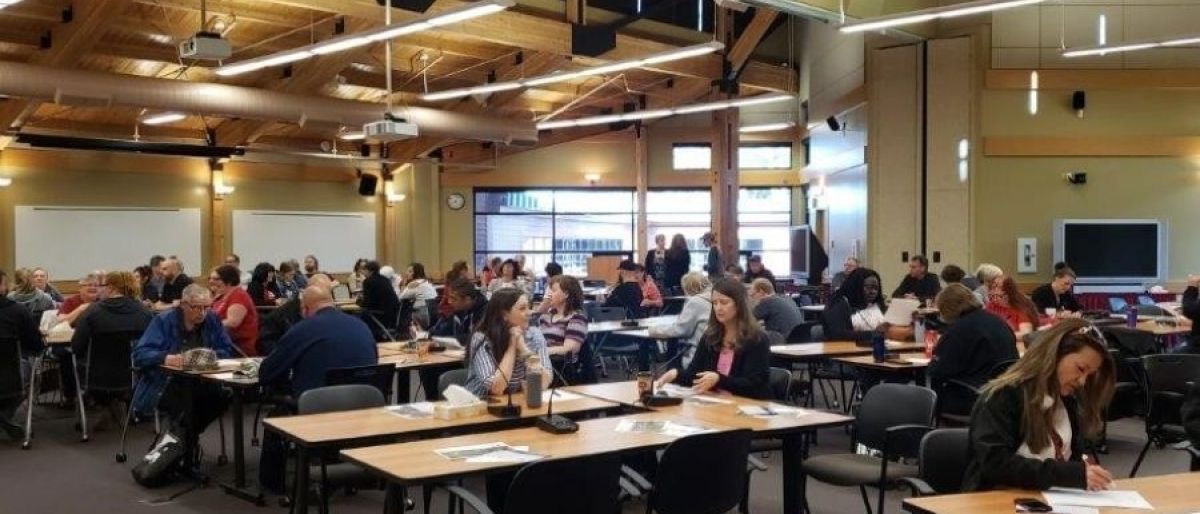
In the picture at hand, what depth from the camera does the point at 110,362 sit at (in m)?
7.41

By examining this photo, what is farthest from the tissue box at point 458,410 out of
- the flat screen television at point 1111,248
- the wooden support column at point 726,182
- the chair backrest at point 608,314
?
the wooden support column at point 726,182

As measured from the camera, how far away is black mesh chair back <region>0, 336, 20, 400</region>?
7.34 metres

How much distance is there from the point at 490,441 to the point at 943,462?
173cm

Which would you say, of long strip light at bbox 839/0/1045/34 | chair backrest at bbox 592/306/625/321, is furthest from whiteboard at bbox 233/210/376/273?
long strip light at bbox 839/0/1045/34

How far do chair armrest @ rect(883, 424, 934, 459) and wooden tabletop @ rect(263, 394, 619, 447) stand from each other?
1.34 metres

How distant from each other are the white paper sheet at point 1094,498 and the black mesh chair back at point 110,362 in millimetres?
6480

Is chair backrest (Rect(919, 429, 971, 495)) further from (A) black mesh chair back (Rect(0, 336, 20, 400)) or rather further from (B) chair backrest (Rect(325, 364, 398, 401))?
(A) black mesh chair back (Rect(0, 336, 20, 400))

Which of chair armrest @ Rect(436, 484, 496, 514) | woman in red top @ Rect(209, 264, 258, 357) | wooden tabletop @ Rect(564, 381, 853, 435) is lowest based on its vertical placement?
chair armrest @ Rect(436, 484, 496, 514)

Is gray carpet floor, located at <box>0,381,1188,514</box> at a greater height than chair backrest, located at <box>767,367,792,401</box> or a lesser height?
lesser

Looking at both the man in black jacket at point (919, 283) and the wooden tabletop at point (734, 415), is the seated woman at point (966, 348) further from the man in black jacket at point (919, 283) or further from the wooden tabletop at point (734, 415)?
the man in black jacket at point (919, 283)

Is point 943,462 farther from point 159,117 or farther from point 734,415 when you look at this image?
point 159,117

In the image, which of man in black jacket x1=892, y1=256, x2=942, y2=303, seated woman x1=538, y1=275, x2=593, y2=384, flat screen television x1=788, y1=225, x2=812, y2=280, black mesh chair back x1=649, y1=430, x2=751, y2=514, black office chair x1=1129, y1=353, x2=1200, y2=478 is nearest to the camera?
black mesh chair back x1=649, y1=430, x2=751, y2=514

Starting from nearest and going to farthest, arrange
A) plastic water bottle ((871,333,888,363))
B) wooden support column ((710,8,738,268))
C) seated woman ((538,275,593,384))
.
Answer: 1. plastic water bottle ((871,333,888,363))
2. seated woman ((538,275,593,384))
3. wooden support column ((710,8,738,268))

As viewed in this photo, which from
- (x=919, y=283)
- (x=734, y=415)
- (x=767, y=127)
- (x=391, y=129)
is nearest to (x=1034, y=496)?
(x=734, y=415)
